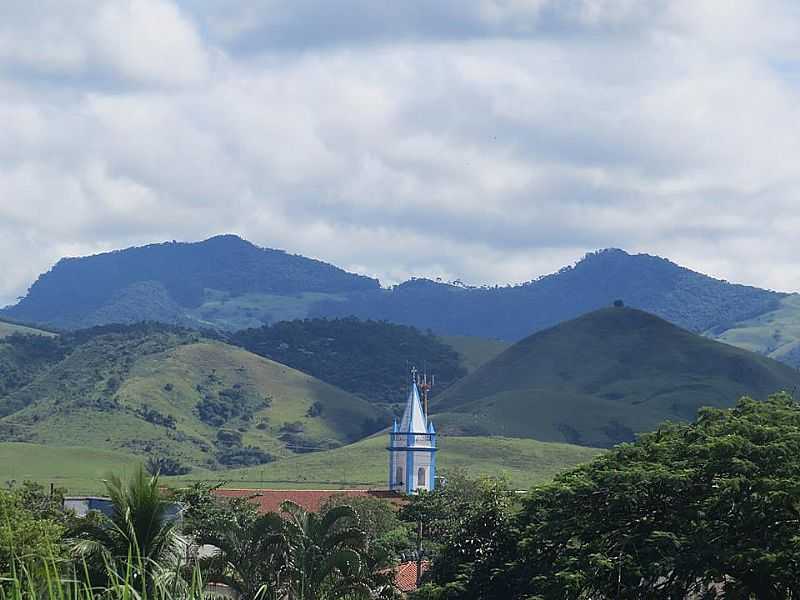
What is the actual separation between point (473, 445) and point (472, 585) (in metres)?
155

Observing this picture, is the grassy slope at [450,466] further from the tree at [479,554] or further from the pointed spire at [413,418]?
the tree at [479,554]

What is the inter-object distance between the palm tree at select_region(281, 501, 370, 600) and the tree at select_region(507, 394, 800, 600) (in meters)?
4.62

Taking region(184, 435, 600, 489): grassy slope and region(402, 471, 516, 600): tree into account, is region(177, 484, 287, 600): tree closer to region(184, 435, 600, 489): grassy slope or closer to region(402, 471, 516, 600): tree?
region(402, 471, 516, 600): tree

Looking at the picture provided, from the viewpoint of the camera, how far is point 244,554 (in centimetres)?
4041

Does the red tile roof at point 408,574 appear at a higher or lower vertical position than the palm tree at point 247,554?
lower

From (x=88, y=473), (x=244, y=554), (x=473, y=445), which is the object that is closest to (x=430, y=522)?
(x=244, y=554)

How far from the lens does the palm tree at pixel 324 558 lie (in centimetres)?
3922

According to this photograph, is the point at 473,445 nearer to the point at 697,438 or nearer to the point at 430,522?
the point at 430,522

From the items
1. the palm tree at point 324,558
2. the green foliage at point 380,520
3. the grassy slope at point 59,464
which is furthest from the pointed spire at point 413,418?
the palm tree at point 324,558

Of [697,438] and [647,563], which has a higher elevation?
[697,438]

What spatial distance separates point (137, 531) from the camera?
27.2 metres

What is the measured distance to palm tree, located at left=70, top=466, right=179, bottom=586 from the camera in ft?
87.5

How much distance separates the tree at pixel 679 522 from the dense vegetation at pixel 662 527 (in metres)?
0.03

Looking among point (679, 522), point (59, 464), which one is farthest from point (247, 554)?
point (59, 464)
